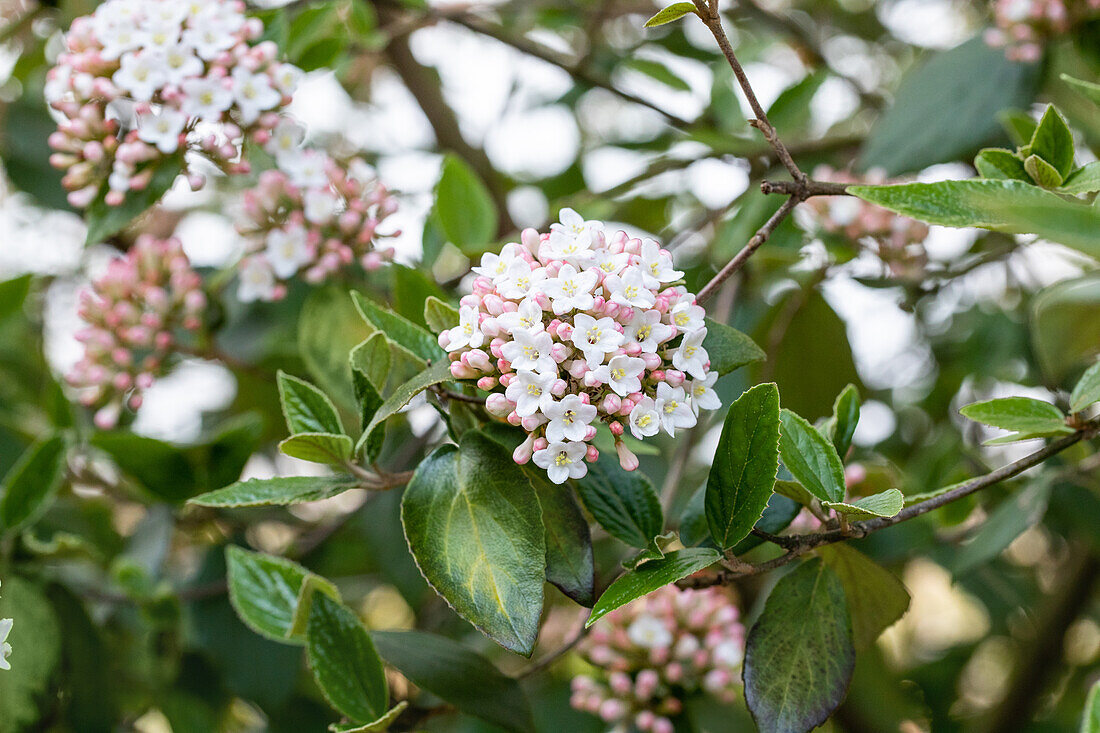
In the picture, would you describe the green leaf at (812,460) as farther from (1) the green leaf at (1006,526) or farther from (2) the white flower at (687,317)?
(1) the green leaf at (1006,526)

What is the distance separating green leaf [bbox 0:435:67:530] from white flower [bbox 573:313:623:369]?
0.68 m

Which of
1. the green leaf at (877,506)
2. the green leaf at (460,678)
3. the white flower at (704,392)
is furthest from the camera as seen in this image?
the green leaf at (460,678)

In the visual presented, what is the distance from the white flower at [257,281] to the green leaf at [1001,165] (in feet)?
2.48

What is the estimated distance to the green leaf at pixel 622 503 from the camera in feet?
2.27

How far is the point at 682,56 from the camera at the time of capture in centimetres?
166

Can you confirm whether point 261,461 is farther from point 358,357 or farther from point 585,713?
point 358,357

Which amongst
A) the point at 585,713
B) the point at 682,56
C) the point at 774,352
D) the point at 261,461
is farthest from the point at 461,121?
the point at 585,713

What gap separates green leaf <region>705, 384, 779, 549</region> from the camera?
0.60m

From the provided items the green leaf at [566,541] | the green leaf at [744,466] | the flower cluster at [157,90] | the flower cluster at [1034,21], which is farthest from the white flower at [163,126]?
the flower cluster at [1034,21]

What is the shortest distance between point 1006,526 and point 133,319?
1.04m

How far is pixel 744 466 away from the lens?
2.04 feet

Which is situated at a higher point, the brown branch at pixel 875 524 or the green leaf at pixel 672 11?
the green leaf at pixel 672 11

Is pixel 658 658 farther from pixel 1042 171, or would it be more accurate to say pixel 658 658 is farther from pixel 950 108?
pixel 950 108

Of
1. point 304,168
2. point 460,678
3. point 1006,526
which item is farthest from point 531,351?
point 1006,526
